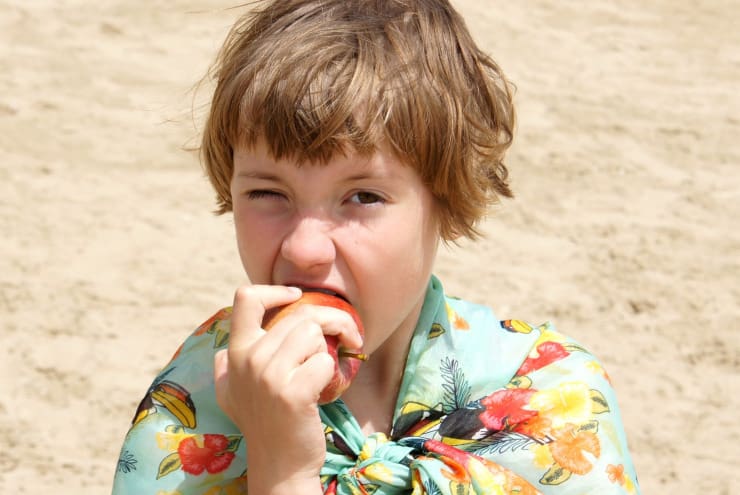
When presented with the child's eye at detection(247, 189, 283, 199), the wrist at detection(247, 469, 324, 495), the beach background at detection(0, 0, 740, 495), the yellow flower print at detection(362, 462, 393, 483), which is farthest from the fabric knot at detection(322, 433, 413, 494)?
the beach background at detection(0, 0, 740, 495)

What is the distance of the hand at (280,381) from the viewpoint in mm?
1915

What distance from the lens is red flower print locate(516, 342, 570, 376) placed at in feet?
7.93

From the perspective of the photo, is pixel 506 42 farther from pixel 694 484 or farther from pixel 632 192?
pixel 694 484

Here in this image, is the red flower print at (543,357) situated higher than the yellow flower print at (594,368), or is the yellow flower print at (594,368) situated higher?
the red flower print at (543,357)

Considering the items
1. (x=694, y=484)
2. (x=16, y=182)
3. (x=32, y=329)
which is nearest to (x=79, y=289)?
(x=32, y=329)

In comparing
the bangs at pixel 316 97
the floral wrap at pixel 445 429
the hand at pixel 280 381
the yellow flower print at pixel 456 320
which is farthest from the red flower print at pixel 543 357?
the bangs at pixel 316 97

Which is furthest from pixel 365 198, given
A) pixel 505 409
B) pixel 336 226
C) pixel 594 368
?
pixel 594 368

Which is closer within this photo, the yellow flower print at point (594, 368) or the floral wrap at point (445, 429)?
the floral wrap at point (445, 429)

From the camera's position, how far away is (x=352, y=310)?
6.95 ft

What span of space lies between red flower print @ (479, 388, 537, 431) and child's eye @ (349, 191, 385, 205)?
0.50 meters

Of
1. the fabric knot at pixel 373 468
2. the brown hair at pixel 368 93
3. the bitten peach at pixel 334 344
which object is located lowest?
the fabric knot at pixel 373 468

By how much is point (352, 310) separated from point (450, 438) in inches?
14.8

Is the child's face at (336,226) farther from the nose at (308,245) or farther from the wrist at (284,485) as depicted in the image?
the wrist at (284,485)

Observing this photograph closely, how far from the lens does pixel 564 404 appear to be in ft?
7.68
